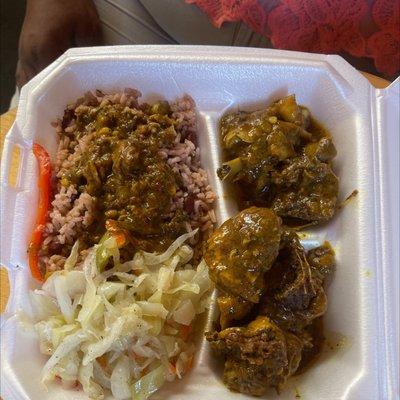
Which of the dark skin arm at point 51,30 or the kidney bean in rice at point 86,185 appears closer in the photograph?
the kidney bean in rice at point 86,185

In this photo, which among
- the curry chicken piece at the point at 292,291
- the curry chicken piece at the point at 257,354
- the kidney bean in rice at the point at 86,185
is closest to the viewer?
the curry chicken piece at the point at 257,354

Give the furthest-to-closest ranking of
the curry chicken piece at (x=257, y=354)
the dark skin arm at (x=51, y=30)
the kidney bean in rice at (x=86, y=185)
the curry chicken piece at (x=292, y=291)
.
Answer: the dark skin arm at (x=51, y=30) < the kidney bean in rice at (x=86, y=185) < the curry chicken piece at (x=292, y=291) < the curry chicken piece at (x=257, y=354)

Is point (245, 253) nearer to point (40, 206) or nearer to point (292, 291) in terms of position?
point (292, 291)

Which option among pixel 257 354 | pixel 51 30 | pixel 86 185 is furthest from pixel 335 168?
pixel 51 30

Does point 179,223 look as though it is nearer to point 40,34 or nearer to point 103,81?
point 103,81

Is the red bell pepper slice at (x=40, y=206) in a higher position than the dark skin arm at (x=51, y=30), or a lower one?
lower

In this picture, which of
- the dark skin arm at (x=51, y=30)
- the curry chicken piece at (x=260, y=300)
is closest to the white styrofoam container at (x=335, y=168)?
the curry chicken piece at (x=260, y=300)

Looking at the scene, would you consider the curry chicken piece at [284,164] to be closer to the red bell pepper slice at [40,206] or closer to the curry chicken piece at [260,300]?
the curry chicken piece at [260,300]
